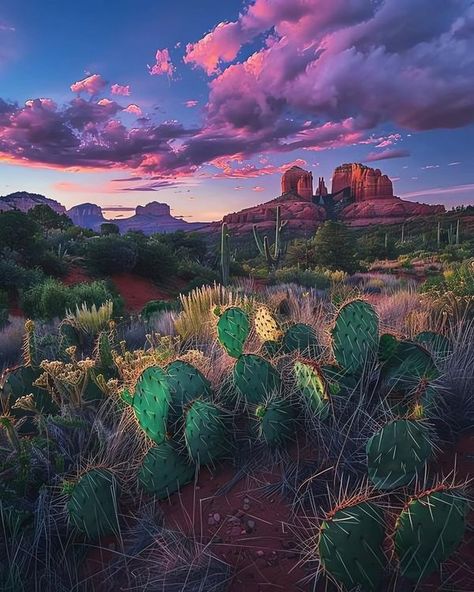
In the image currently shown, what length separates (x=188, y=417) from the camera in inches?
135

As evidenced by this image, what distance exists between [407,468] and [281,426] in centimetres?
92

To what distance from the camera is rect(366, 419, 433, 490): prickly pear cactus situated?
2.78 m

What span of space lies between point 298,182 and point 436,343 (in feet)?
435

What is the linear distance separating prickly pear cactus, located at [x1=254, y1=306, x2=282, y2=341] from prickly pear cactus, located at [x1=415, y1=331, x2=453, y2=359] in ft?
4.30

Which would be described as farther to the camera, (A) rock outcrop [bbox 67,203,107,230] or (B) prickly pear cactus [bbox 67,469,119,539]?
(A) rock outcrop [bbox 67,203,107,230]

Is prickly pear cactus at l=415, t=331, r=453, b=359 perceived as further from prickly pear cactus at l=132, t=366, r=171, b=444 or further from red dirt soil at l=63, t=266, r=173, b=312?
red dirt soil at l=63, t=266, r=173, b=312

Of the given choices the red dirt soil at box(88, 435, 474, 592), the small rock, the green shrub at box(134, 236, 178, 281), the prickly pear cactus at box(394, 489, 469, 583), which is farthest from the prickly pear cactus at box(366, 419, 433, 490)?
the green shrub at box(134, 236, 178, 281)

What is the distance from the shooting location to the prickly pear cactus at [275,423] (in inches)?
134

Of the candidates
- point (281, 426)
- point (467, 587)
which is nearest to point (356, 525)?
point (467, 587)

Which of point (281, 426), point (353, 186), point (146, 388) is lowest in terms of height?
point (281, 426)

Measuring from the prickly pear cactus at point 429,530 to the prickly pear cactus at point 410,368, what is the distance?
1491 mm

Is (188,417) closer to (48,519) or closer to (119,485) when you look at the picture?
(119,485)

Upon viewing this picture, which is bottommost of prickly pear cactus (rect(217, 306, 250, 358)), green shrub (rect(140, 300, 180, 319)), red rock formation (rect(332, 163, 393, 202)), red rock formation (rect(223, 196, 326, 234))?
green shrub (rect(140, 300, 180, 319))

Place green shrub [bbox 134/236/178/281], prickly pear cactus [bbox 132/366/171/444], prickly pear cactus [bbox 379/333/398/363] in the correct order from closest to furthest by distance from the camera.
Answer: prickly pear cactus [bbox 132/366/171/444]
prickly pear cactus [bbox 379/333/398/363]
green shrub [bbox 134/236/178/281]
